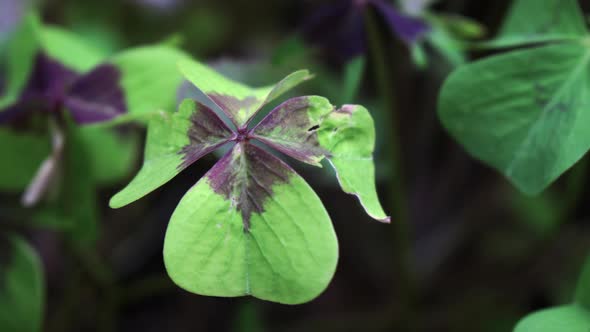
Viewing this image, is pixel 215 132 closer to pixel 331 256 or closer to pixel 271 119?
pixel 271 119

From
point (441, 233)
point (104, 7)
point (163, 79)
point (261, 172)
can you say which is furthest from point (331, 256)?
point (104, 7)

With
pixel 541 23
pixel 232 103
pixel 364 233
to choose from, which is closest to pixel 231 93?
pixel 232 103

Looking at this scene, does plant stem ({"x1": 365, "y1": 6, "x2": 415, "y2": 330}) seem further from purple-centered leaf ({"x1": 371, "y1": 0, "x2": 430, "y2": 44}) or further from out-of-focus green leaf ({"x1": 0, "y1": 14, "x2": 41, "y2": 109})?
out-of-focus green leaf ({"x1": 0, "y1": 14, "x2": 41, "y2": 109})

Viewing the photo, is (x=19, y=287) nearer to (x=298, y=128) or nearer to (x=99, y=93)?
(x=99, y=93)

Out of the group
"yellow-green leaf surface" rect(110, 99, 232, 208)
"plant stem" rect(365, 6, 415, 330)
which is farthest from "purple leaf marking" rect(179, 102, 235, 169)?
"plant stem" rect(365, 6, 415, 330)

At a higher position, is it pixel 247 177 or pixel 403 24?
pixel 403 24
